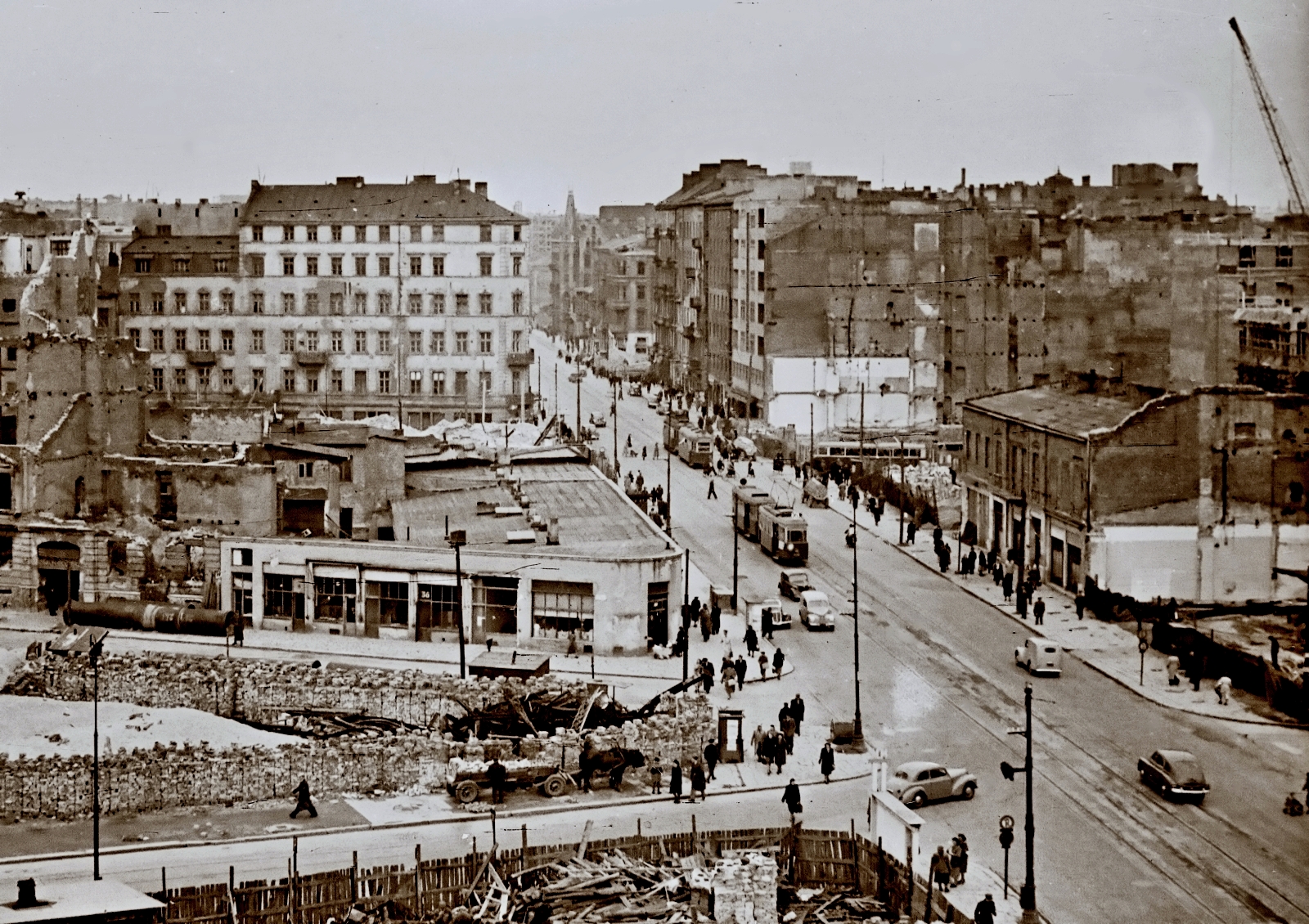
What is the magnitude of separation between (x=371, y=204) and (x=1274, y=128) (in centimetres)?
6064

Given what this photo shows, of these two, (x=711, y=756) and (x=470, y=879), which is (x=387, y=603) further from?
(x=470, y=879)

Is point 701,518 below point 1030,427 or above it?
below

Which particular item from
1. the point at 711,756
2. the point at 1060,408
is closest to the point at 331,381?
the point at 1060,408

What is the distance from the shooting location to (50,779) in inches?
1688

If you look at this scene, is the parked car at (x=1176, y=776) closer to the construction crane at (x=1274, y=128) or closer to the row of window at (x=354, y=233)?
the construction crane at (x=1274, y=128)

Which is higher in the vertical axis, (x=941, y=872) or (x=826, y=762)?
(x=826, y=762)

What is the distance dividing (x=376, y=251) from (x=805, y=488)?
3525 cm

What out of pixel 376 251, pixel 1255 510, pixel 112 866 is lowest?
pixel 112 866

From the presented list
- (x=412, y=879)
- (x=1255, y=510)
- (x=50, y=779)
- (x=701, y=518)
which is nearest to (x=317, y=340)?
(x=701, y=518)

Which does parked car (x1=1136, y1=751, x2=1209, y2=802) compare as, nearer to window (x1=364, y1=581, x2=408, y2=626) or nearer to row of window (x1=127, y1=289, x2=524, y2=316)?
window (x1=364, y1=581, x2=408, y2=626)

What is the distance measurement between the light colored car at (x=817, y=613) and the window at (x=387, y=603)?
13.7 metres

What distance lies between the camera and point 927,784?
43.1 m

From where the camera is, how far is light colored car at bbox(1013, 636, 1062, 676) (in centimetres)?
5541

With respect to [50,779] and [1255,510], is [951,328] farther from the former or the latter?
[50,779]
